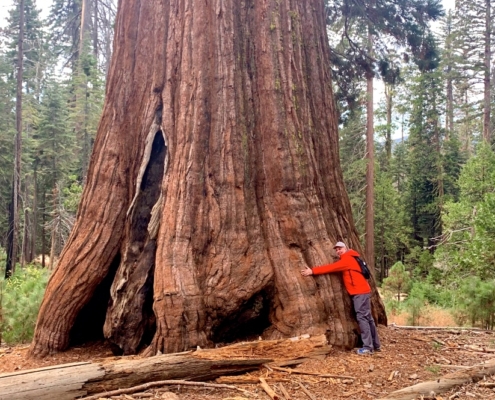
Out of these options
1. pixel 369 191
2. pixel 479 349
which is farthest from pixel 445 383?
pixel 369 191

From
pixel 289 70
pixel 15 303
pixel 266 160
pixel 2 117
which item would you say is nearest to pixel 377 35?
pixel 289 70

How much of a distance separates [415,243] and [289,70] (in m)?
32.8

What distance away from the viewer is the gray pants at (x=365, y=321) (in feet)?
18.8

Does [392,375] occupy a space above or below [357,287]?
below

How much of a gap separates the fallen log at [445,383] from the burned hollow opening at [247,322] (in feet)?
6.03

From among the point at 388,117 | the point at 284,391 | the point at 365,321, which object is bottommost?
the point at 284,391

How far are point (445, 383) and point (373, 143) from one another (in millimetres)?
19774

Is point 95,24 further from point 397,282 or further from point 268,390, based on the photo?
point 268,390

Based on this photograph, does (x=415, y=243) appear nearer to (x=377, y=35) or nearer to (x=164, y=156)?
(x=377, y=35)

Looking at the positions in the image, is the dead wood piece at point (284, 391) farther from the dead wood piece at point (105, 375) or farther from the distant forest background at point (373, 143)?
the distant forest background at point (373, 143)

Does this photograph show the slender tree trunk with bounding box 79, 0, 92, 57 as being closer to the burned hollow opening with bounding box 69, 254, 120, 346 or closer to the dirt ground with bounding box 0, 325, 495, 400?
the burned hollow opening with bounding box 69, 254, 120, 346

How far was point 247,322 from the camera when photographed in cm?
585

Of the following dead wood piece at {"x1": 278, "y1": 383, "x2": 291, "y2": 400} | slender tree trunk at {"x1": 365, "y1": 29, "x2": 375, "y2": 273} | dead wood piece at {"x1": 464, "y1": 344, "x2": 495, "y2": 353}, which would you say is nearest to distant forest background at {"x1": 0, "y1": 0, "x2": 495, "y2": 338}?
slender tree trunk at {"x1": 365, "y1": 29, "x2": 375, "y2": 273}

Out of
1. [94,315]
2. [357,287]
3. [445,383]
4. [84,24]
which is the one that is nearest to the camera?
[445,383]
